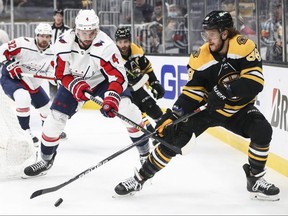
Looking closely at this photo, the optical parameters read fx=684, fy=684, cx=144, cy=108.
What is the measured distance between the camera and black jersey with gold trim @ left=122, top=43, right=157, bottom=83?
484 centimetres

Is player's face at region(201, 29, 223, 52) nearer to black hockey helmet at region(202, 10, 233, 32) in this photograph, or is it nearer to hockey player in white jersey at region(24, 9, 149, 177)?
black hockey helmet at region(202, 10, 233, 32)

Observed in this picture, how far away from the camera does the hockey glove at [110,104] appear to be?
3568mm

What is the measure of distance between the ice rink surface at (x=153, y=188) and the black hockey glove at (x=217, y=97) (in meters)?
0.49

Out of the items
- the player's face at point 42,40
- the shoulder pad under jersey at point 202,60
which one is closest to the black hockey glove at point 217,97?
the shoulder pad under jersey at point 202,60

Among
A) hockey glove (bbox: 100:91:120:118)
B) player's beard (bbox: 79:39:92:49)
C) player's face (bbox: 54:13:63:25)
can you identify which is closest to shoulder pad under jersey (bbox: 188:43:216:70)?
hockey glove (bbox: 100:91:120:118)

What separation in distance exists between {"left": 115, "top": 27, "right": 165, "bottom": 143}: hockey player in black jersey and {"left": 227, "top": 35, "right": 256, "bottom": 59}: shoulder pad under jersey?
4.87 feet

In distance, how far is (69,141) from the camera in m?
5.72

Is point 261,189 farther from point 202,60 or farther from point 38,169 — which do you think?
point 38,169

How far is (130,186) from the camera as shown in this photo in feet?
11.5

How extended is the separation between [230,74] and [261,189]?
0.59 meters

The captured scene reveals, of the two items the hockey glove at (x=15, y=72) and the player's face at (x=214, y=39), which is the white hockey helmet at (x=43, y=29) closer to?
the hockey glove at (x=15, y=72)

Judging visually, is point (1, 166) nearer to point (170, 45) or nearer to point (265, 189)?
point (265, 189)

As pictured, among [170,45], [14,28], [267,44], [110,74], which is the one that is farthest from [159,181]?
[14,28]

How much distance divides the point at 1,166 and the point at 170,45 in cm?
350
